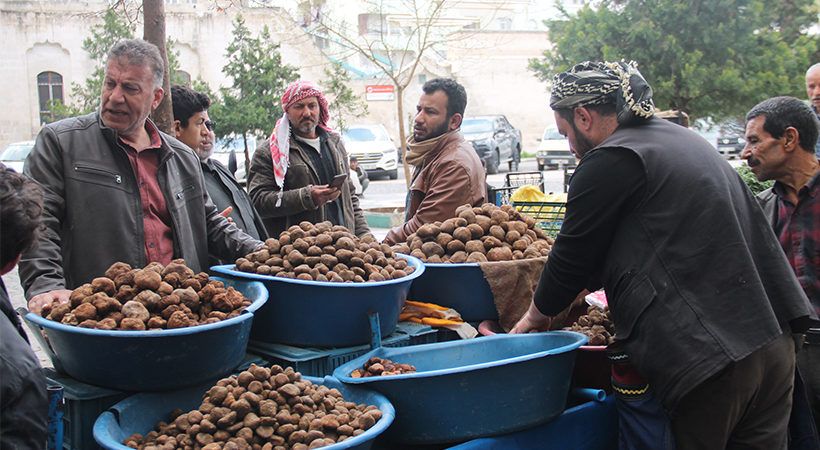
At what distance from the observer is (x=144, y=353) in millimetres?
1784

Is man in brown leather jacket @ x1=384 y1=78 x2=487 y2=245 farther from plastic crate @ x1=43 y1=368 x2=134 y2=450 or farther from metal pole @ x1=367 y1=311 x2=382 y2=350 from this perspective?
plastic crate @ x1=43 y1=368 x2=134 y2=450

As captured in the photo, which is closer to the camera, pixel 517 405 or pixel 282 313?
pixel 517 405

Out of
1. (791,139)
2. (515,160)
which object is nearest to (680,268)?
(791,139)

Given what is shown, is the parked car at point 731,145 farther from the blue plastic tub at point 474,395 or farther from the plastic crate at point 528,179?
the blue plastic tub at point 474,395

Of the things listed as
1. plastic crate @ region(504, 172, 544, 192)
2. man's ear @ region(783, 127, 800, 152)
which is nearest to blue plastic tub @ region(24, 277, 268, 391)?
man's ear @ region(783, 127, 800, 152)

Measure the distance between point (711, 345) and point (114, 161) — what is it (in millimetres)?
2450

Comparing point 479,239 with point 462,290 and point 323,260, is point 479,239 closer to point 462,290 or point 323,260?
point 462,290

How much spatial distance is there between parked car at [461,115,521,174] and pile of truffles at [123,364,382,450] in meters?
16.9

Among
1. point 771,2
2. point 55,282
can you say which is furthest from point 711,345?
point 771,2

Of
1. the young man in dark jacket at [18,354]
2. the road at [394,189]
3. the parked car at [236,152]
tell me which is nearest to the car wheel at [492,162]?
the road at [394,189]

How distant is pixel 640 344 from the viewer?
2.04 m

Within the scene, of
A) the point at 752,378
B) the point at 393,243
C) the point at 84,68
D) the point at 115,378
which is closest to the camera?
the point at 115,378

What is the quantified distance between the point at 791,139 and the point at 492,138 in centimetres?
1670

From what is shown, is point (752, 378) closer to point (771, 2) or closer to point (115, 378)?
point (115, 378)
